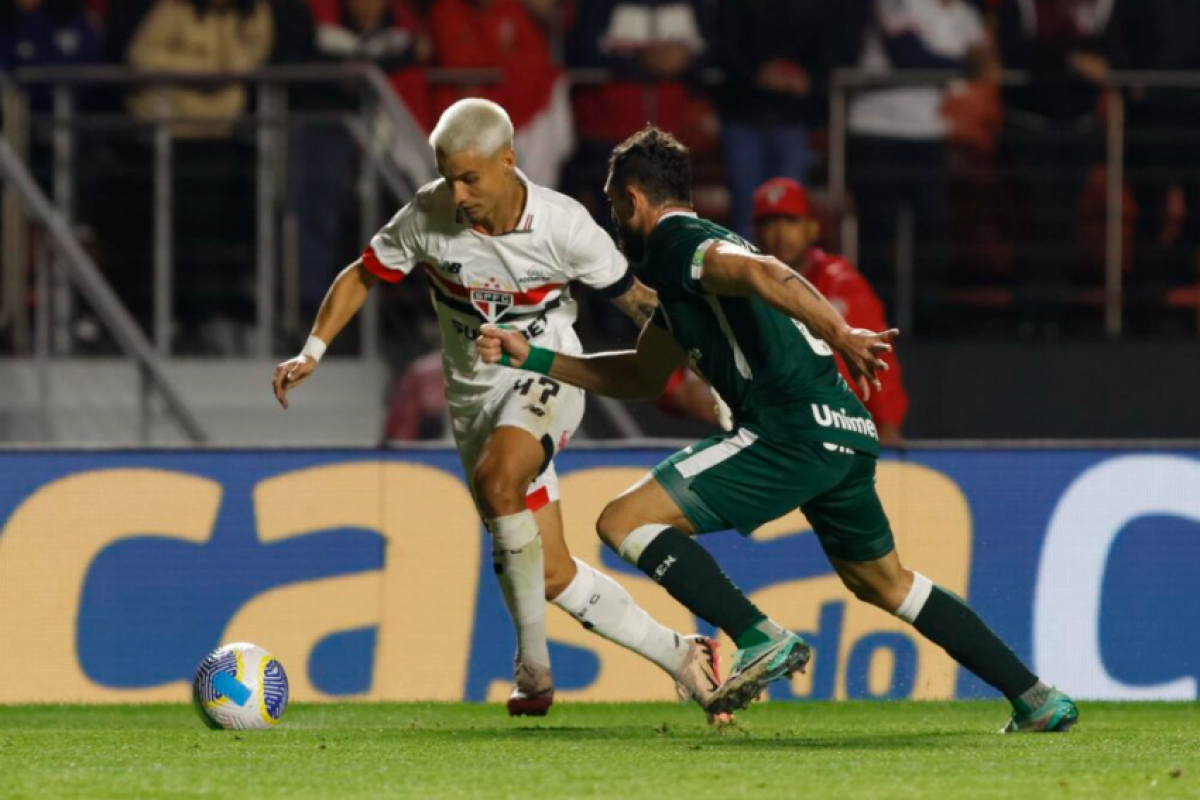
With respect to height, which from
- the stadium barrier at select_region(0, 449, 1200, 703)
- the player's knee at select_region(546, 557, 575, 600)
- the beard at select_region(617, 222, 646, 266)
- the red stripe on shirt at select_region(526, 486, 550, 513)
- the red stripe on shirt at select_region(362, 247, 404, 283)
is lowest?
the stadium barrier at select_region(0, 449, 1200, 703)

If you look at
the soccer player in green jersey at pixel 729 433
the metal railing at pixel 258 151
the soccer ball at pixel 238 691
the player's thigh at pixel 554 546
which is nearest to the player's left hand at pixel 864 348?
the soccer player in green jersey at pixel 729 433

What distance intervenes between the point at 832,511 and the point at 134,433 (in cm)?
558

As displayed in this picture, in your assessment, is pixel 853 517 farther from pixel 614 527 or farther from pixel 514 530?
pixel 514 530

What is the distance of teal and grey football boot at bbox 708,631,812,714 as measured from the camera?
6.53 m

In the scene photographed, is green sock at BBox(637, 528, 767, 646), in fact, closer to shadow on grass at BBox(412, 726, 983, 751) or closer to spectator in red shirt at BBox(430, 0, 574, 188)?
shadow on grass at BBox(412, 726, 983, 751)

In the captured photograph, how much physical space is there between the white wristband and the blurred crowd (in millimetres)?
4289

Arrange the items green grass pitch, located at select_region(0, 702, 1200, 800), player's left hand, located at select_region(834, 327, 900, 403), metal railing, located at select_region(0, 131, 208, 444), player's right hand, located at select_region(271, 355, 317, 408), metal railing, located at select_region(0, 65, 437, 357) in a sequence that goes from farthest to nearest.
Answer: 1. metal railing, located at select_region(0, 65, 437, 357)
2. metal railing, located at select_region(0, 131, 208, 444)
3. player's right hand, located at select_region(271, 355, 317, 408)
4. player's left hand, located at select_region(834, 327, 900, 403)
5. green grass pitch, located at select_region(0, 702, 1200, 800)

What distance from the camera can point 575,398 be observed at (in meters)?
8.13

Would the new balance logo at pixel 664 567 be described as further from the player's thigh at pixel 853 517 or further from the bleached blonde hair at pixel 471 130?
the bleached blonde hair at pixel 471 130

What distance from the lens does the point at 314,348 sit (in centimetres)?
789

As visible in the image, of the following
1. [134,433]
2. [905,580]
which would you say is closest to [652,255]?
[905,580]

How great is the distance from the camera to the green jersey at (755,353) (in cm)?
685

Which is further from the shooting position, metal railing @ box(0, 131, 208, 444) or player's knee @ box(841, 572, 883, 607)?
metal railing @ box(0, 131, 208, 444)

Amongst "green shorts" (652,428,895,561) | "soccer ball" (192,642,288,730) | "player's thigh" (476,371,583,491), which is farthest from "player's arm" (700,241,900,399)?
"soccer ball" (192,642,288,730)
